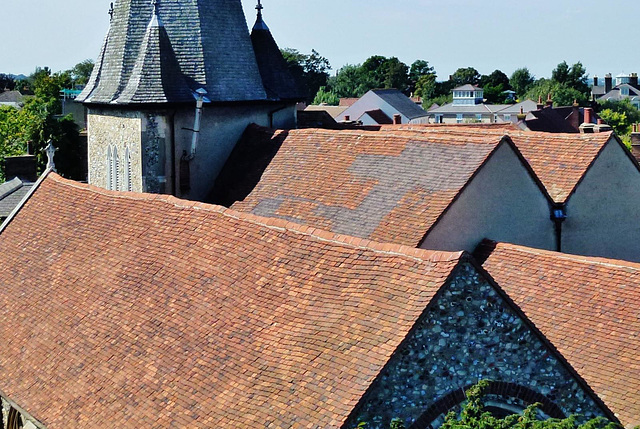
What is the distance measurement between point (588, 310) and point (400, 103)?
3264 inches

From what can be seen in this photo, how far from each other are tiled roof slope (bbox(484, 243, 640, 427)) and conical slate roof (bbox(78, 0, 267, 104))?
1117 centimetres

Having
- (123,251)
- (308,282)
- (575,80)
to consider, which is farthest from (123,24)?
(575,80)

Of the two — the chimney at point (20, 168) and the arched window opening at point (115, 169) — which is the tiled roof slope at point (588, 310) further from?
the chimney at point (20, 168)

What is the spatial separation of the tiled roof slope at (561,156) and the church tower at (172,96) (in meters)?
7.97

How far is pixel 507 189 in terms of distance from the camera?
62.8ft

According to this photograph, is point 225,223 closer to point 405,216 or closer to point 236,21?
point 405,216

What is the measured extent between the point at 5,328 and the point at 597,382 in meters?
10.1

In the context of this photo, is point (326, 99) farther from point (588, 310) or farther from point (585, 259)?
point (588, 310)

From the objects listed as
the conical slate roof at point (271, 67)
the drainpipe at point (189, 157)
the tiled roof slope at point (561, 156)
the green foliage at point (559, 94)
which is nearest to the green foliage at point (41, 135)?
the conical slate roof at point (271, 67)

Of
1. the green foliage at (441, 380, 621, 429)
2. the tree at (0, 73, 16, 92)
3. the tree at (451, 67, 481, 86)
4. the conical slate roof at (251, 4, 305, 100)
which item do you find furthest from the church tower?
the tree at (0, 73, 16, 92)

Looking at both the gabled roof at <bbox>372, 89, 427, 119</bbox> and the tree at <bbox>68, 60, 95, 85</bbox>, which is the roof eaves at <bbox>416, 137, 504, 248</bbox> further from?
the tree at <bbox>68, 60, 95, 85</bbox>

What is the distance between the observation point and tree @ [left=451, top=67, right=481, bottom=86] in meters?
160

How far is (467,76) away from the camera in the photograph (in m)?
161

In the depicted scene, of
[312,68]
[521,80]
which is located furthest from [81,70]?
[521,80]
